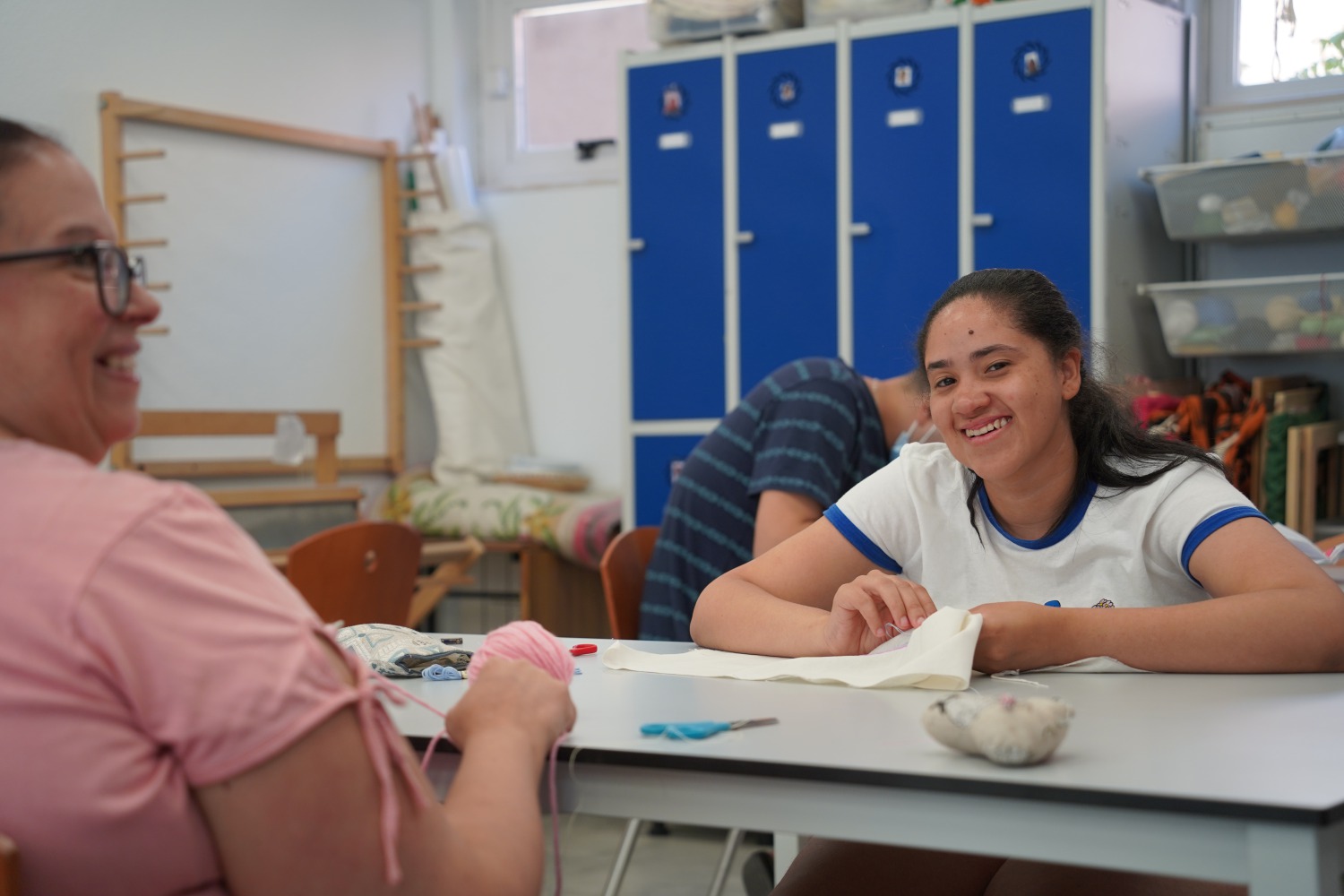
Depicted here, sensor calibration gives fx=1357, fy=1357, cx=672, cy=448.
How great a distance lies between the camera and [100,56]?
390 centimetres

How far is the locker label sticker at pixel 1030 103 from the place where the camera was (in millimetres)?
3551

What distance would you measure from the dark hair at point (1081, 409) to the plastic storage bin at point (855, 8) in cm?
228

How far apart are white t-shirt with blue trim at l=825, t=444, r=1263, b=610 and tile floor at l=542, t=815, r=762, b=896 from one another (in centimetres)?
142

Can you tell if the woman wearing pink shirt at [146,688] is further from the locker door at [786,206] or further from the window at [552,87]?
the window at [552,87]

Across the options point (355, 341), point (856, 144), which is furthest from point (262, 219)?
point (856, 144)

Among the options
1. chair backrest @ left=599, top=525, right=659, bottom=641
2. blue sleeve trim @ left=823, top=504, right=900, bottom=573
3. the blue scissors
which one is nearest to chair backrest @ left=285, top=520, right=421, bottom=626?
chair backrest @ left=599, top=525, right=659, bottom=641

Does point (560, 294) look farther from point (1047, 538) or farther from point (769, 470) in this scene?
point (1047, 538)

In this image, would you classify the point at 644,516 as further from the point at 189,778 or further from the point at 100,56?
the point at 189,778

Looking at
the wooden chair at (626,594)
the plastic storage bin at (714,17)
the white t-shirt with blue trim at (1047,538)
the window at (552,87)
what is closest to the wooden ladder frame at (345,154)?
the window at (552,87)

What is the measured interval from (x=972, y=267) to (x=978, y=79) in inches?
19.9

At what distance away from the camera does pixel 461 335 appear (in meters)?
4.73

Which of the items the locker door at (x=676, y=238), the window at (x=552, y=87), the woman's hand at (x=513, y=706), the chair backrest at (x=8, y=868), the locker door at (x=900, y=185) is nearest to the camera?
the chair backrest at (x=8, y=868)

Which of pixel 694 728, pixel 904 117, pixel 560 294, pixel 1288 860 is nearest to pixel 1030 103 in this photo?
pixel 904 117

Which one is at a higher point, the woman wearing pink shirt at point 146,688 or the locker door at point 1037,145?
the locker door at point 1037,145
